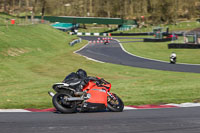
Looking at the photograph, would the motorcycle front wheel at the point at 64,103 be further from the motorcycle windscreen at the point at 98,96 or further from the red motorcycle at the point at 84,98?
the motorcycle windscreen at the point at 98,96

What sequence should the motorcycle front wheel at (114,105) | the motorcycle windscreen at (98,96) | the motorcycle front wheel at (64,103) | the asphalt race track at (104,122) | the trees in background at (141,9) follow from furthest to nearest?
the trees in background at (141,9) < the motorcycle front wheel at (114,105) < the motorcycle windscreen at (98,96) < the motorcycle front wheel at (64,103) < the asphalt race track at (104,122)

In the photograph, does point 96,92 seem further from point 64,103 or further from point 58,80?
point 58,80

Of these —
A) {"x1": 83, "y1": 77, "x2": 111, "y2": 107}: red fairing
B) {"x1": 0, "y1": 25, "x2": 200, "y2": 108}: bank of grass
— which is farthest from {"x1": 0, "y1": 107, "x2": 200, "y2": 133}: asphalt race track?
{"x1": 0, "y1": 25, "x2": 200, "y2": 108}: bank of grass

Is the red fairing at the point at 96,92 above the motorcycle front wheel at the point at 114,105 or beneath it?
above

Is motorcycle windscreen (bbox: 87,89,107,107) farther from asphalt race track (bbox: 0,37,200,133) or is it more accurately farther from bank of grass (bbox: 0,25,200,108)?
bank of grass (bbox: 0,25,200,108)

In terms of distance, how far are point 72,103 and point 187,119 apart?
320 cm

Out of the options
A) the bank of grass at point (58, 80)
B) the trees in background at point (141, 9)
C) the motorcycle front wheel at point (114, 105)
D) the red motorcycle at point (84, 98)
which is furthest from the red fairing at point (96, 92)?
the trees in background at point (141, 9)

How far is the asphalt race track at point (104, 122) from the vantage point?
7.20 metres

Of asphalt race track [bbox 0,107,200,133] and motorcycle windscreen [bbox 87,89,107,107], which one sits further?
motorcycle windscreen [bbox 87,89,107,107]

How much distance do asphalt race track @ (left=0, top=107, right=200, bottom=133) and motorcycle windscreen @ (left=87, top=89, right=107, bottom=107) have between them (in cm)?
35

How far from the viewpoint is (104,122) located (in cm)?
805

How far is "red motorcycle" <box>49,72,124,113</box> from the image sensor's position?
935 cm

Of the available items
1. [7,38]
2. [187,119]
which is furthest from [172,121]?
[7,38]

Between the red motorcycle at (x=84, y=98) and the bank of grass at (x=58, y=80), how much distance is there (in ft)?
6.99
